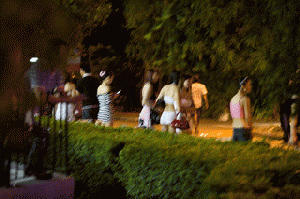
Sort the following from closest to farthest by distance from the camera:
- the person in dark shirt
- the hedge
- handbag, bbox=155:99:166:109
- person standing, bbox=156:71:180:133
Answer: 1. the hedge
2. person standing, bbox=156:71:180:133
3. the person in dark shirt
4. handbag, bbox=155:99:166:109

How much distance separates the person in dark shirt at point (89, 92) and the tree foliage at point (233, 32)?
1.67 metres

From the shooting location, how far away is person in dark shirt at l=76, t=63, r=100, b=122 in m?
9.08

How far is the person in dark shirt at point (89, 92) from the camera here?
357 inches

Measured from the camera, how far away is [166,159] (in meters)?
4.24

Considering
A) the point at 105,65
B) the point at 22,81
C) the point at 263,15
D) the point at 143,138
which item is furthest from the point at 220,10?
the point at 105,65

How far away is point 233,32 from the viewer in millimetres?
10430

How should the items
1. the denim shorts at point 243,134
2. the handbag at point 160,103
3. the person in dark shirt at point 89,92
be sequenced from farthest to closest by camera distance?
the handbag at point 160,103 < the person in dark shirt at point 89,92 < the denim shorts at point 243,134

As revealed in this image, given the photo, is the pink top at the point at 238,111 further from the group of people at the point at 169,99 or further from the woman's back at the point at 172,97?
the woman's back at the point at 172,97

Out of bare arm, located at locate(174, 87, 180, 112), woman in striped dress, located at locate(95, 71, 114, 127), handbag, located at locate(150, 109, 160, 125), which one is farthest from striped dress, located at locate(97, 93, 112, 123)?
bare arm, located at locate(174, 87, 180, 112)

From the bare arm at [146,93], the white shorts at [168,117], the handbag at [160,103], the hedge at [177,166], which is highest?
the bare arm at [146,93]

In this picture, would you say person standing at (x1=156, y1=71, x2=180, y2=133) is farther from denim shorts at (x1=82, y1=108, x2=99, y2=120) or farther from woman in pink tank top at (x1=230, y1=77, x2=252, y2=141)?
woman in pink tank top at (x1=230, y1=77, x2=252, y2=141)

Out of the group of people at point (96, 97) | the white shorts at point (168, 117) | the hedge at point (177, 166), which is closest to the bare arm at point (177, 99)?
the white shorts at point (168, 117)

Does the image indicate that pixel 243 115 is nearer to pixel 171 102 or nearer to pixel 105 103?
pixel 171 102

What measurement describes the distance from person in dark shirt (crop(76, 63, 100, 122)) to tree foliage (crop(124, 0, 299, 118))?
1.67m
